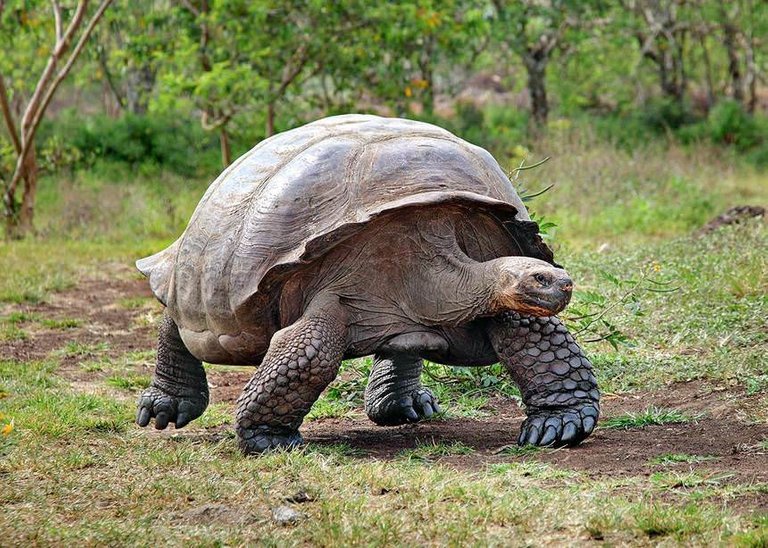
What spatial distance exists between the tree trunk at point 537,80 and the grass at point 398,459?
32.5 ft

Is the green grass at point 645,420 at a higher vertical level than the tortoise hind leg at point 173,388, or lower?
lower

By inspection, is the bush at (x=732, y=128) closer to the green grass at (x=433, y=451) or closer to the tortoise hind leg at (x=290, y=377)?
the green grass at (x=433, y=451)

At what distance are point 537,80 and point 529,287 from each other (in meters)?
→ 16.5

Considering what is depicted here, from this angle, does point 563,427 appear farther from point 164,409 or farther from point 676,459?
point 164,409

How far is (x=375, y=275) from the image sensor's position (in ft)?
13.8

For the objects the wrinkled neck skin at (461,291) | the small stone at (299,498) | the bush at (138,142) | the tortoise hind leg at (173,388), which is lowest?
the bush at (138,142)

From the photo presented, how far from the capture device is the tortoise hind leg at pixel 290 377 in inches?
158

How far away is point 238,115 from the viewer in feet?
44.9

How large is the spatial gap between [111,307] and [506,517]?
5.73 m

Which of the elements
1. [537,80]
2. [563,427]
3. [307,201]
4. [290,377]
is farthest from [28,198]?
[537,80]

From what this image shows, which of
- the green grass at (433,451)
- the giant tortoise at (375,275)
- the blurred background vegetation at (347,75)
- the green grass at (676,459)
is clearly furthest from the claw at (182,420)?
the blurred background vegetation at (347,75)

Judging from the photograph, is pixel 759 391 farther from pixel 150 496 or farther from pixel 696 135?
pixel 696 135

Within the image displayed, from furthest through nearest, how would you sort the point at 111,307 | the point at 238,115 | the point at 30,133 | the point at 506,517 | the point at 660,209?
1. the point at 238,115
2. the point at 660,209
3. the point at 30,133
4. the point at 111,307
5. the point at 506,517

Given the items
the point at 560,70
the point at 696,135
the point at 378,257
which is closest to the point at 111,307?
the point at 378,257
